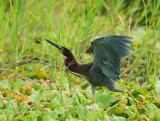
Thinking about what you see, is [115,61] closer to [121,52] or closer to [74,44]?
[121,52]

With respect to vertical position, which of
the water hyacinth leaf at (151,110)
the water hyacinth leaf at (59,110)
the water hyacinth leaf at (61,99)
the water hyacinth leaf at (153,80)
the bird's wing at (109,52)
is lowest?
the water hyacinth leaf at (151,110)

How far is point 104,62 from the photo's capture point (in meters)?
3.03

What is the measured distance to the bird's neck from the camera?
3217 millimetres

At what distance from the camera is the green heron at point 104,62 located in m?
2.78

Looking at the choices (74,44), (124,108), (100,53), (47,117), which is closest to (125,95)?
(124,108)

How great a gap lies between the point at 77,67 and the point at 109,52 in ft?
1.55

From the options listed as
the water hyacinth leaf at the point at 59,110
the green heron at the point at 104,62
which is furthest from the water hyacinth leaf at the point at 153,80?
the water hyacinth leaf at the point at 59,110

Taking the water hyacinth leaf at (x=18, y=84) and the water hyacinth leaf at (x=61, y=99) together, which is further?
the water hyacinth leaf at (x=18, y=84)

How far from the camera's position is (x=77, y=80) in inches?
148

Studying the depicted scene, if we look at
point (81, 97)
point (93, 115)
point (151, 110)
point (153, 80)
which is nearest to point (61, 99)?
point (81, 97)

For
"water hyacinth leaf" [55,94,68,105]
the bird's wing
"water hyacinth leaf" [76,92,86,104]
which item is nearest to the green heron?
the bird's wing

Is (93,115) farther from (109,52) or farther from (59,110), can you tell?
(109,52)

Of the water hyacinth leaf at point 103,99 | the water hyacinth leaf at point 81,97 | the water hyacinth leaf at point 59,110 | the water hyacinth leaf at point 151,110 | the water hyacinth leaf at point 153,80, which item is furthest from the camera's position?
the water hyacinth leaf at point 153,80

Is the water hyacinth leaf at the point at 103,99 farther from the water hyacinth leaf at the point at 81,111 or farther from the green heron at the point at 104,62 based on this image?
the water hyacinth leaf at the point at 81,111
